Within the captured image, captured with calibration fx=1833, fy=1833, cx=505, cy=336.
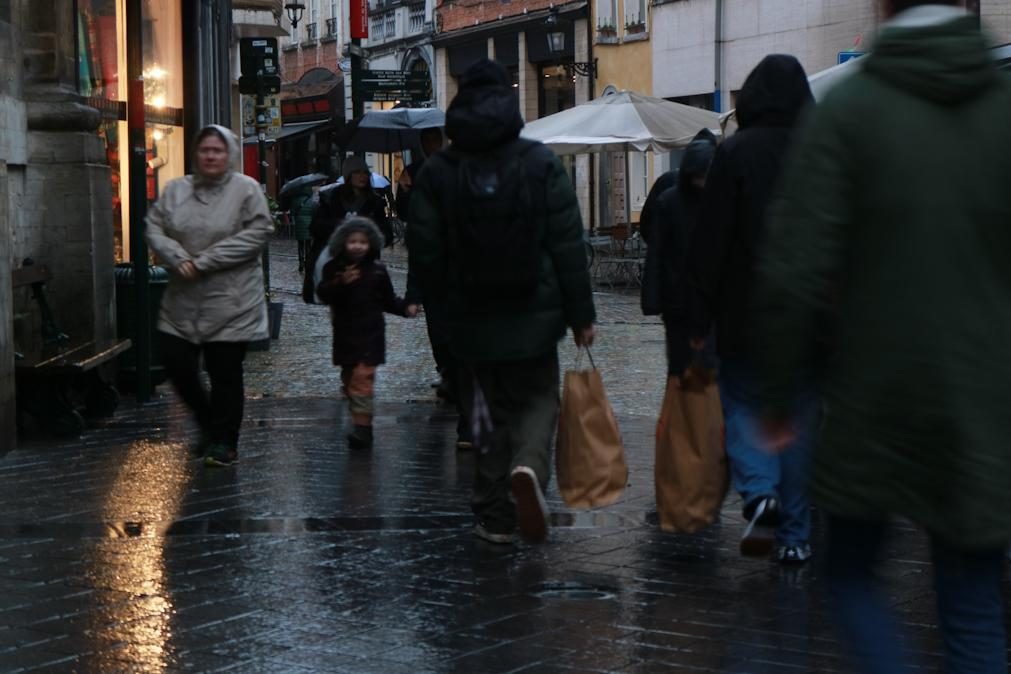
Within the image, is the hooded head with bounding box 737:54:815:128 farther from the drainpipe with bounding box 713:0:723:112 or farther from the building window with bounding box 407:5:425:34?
the building window with bounding box 407:5:425:34

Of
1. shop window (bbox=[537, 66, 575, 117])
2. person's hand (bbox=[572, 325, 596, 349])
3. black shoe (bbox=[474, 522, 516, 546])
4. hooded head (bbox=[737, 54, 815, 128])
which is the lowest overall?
black shoe (bbox=[474, 522, 516, 546])

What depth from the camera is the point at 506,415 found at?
6996 millimetres

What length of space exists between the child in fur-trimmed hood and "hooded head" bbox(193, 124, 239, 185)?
86cm

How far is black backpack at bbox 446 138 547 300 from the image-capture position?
6590 mm

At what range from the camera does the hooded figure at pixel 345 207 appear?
1134 centimetres

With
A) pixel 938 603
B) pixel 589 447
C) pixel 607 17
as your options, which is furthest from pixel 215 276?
pixel 607 17

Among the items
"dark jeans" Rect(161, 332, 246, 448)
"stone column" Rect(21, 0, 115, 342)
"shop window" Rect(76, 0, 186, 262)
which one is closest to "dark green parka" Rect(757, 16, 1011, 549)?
"dark jeans" Rect(161, 332, 246, 448)

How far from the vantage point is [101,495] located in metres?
8.31

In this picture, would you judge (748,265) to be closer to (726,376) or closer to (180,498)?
(726,376)

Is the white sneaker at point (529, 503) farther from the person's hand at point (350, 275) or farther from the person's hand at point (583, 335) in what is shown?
the person's hand at point (350, 275)

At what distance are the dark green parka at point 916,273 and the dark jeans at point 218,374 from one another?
5889 millimetres

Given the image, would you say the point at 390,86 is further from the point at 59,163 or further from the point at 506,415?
the point at 506,415

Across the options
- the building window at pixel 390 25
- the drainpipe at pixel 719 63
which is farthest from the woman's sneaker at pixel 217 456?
the building window at pixel 390 25

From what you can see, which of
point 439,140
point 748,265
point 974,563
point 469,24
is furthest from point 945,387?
point 469,24
